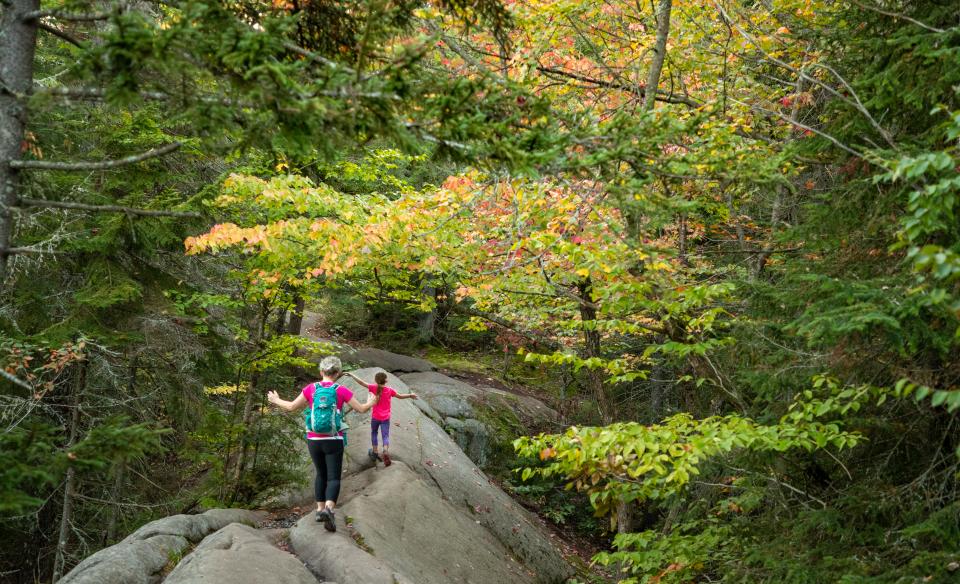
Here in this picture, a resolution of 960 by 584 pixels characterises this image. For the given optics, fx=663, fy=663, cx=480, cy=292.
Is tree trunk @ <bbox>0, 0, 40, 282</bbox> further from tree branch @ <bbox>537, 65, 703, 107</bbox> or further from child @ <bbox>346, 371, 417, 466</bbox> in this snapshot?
tree branch @ <bbox>537, 65, 703, 107</bbox>

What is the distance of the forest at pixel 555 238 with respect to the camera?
393cm

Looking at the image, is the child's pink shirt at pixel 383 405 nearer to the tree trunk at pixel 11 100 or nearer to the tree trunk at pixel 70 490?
the tree trunk at pixel 70 490

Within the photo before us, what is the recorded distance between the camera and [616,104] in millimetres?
10531

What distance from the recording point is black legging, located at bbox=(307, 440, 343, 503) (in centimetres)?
825

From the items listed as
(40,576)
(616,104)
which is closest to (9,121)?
(616,104)

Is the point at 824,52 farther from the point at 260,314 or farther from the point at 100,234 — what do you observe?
the point at 100,234

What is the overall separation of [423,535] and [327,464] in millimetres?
2410

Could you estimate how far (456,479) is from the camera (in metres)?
13.1

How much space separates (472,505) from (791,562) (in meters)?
7.97

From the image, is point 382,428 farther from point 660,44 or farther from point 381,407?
point 660,44

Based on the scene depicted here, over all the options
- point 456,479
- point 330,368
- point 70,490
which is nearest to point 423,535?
point 456,479

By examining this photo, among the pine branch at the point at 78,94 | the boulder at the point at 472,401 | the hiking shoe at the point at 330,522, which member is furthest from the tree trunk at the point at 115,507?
the pine branch at the point at 78,94

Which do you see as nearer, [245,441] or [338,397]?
[338,397]

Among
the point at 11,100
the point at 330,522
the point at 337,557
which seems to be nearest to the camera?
the point at 11,100
